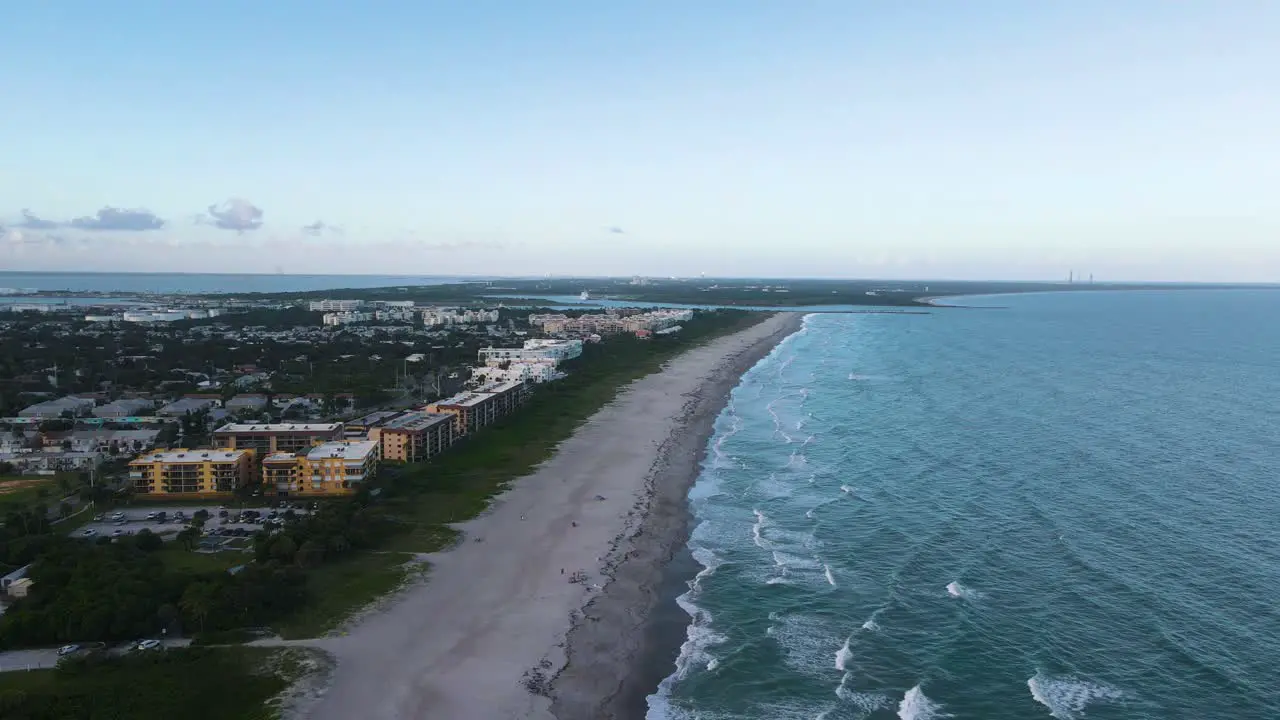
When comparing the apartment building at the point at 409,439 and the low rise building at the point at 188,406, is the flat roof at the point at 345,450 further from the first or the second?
the low rise building at the point at 188,406

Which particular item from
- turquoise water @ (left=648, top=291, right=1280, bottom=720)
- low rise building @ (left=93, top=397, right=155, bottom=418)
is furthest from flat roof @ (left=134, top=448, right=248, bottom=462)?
turquoise water @ (left=648, top=291, right=1280, bottom=720)

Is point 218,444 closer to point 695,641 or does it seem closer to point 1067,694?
point 695,641

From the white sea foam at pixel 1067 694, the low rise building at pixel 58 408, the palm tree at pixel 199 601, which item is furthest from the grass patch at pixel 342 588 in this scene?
the low rise building at pixel 58 408

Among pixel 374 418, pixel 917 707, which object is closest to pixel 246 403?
pixel 374 418

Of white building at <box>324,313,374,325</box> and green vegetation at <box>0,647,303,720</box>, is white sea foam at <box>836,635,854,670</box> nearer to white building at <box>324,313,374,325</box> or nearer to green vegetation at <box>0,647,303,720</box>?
green vegetation at <box>0,647,303,720</box>

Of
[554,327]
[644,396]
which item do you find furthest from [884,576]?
[554,327]

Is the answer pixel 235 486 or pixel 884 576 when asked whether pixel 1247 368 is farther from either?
pixel 235 486
